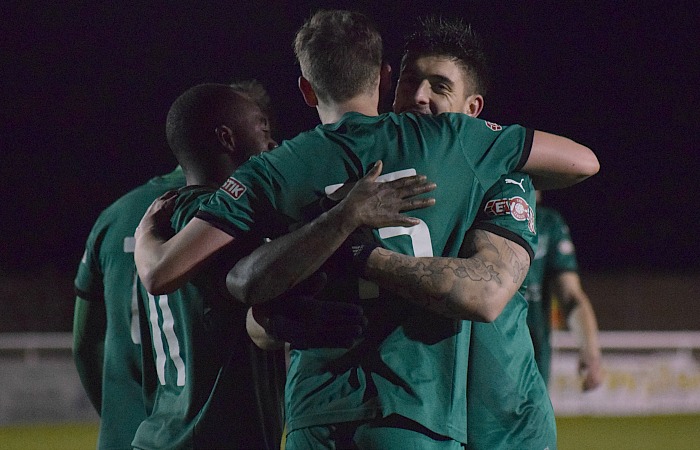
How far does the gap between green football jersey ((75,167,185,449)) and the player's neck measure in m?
1.34

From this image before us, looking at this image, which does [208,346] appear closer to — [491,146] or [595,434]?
[491,146]

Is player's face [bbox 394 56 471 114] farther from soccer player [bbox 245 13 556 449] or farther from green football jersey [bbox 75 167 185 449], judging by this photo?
green football jersey [bbox 75 167 185 449]

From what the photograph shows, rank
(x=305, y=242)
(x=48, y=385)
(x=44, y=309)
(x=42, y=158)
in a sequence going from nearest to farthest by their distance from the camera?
(x=305, y=242)
(x=48, y=385)
(x=44, y=309)
(x=42, y=158)

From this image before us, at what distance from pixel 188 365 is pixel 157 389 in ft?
0.84

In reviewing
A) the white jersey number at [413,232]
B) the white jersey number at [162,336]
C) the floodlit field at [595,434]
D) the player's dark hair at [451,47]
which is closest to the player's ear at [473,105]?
the player's dark hair at [451,47]

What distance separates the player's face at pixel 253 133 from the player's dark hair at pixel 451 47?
521mm

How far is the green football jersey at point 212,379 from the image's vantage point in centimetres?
338

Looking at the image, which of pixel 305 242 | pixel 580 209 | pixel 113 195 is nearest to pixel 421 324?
pixel 305 242

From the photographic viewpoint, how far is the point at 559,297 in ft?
22.6

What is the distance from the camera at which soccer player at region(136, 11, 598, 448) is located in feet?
8.96

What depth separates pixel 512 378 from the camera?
3133 millimetres

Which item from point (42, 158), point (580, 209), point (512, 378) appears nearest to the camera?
point (512, 378)

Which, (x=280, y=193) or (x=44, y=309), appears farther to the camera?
(x=44, y=309)

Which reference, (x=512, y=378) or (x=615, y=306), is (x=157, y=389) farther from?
(x=615, y=306)
